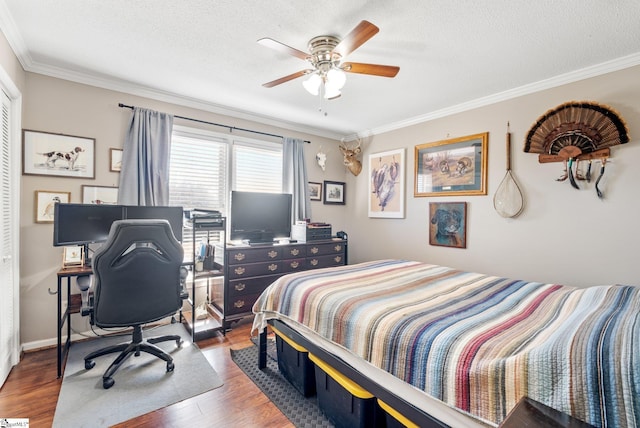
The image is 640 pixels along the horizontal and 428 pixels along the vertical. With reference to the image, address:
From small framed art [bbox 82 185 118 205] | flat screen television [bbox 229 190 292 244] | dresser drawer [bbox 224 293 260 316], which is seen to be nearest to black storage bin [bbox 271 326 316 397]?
dresser drawer [bbox 224 293 260 316]

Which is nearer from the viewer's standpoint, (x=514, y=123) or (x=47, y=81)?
(x=47, y=81)

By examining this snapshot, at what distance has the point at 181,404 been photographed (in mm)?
1896

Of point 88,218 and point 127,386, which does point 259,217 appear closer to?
point 88,218

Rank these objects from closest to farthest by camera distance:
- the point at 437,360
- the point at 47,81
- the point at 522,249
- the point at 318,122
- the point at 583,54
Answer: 1. the point at 437,360
2. the point at 583,54
3. the point at 47,81
4. the point at 522,249
5. the point at 318,122

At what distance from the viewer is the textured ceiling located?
1784mm

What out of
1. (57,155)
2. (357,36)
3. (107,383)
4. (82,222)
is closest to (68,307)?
(82,222)

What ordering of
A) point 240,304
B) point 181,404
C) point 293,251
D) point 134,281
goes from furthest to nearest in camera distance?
1. point 293,251
2. point 240,304
3. point 134,281
4. point 181,404

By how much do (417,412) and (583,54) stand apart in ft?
9.40

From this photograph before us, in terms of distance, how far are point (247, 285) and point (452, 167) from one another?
2.75 m

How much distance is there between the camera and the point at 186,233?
3387 mm

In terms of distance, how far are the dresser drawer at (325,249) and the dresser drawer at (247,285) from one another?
629mm

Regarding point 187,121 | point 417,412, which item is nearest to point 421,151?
point 187,121

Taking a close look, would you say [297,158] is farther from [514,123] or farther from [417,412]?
[417,412]

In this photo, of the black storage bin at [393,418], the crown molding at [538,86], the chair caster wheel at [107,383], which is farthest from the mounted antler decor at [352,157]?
the chair caster wheel at [107,383]
